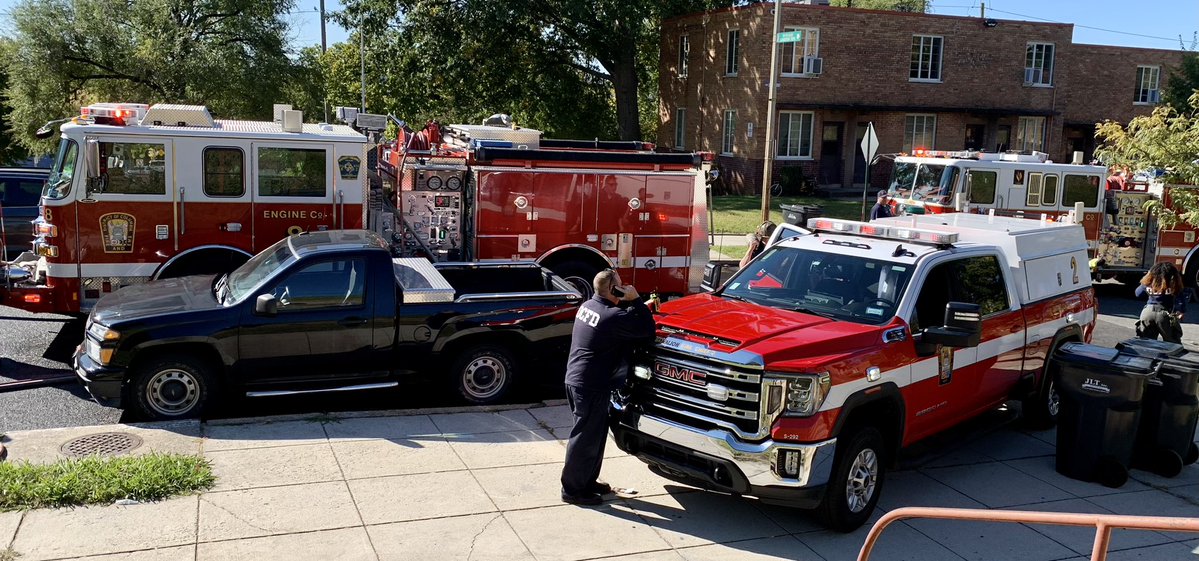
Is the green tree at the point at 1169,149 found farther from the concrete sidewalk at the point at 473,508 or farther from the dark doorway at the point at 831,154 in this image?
the dark doorway at the point at 831,154

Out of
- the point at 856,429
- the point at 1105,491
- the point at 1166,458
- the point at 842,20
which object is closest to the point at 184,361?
the point at 856,429

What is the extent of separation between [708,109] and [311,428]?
93.6ft

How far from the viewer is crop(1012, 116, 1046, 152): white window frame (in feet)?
117

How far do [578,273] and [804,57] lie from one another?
2140cm

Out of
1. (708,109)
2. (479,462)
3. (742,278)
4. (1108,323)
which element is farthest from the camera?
(708,109)

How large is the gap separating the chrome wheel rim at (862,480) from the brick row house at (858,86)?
1013 inches

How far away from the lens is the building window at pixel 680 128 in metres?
37.3

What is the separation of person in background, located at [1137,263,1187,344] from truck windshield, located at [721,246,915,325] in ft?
14.6

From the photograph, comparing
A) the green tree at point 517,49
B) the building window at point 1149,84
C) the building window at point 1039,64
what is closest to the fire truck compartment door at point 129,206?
the green tree at point 517,49

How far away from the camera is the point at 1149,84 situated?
40438 millimetres

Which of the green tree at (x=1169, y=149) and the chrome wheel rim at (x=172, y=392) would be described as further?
the green tree at (x=1169, y=149)

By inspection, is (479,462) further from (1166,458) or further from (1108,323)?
(1108,323)

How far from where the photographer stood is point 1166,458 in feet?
26.3

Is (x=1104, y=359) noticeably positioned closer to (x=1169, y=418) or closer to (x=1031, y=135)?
(x=1169, y=418)
